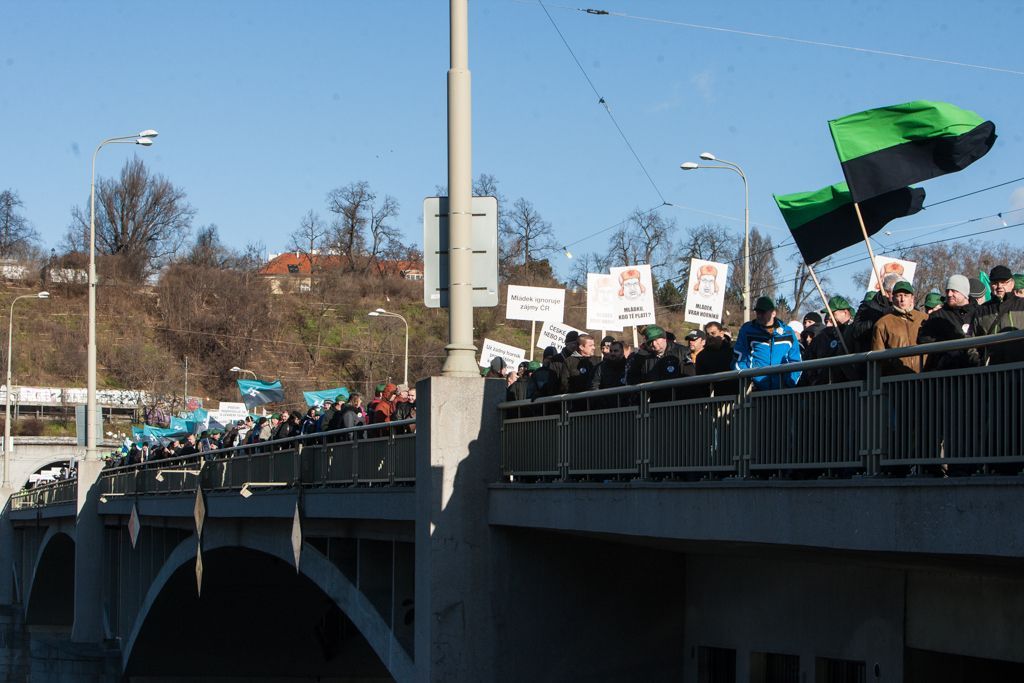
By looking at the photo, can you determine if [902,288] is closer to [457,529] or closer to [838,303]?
[838,303]

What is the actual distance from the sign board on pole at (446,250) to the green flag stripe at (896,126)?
13.5 feet

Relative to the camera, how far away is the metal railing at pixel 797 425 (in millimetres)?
7098

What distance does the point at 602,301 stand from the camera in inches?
856

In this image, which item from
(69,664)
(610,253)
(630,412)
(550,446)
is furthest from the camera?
(610,253)

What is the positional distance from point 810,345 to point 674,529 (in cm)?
184

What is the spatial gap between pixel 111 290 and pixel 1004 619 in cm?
11520

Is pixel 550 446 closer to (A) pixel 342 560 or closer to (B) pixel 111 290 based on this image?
(A) pixel 342 560

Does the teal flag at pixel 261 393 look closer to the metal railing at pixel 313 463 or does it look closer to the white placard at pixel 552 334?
the metal railing at pixel 313 463

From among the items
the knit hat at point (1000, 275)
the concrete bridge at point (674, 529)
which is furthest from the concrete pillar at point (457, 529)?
the knit hat at point (1000, 275)

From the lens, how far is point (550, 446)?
461 inches

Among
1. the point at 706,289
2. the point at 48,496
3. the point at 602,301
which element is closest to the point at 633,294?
the point at 602,301

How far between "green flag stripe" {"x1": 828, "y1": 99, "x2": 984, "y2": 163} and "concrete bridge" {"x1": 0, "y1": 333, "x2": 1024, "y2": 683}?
1.77 metres

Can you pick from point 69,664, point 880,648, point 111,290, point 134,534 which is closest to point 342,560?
point 880,648

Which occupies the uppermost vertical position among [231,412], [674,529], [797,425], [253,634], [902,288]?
[902,288]
